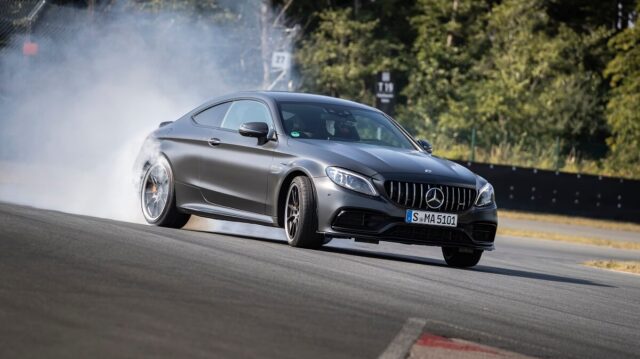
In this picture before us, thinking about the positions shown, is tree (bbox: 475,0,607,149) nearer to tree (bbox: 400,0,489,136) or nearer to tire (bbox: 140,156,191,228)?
tree (bbox: 400,0,489,136)

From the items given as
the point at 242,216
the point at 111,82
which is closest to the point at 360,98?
the point at 111,82

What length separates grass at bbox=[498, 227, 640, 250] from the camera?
24.6m

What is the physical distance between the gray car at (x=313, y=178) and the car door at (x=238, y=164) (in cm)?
1

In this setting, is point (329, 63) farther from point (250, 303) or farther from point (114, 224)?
point (250, 303)

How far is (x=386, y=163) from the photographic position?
1178 cm

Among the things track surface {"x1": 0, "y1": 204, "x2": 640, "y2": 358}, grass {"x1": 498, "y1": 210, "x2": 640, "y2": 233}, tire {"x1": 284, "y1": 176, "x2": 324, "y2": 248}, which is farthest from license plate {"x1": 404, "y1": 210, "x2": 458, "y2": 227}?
grass {"x1": 498, "y1": 210, "x2": 640, "y2": 233}

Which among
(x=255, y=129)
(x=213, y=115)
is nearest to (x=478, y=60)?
(x=213, y=115)

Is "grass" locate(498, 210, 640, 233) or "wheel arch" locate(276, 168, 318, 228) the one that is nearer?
"wheel arch" locate(276, 168, 318, 228)

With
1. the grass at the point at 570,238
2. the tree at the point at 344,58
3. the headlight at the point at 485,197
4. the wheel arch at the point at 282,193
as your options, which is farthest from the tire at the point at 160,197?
the tree at the point at 344,58

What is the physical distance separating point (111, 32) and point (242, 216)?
25.7 meters

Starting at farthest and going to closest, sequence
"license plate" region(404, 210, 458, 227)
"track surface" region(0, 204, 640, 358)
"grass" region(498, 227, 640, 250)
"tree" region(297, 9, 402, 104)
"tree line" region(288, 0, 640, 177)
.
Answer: "tree" region(297, 9, 402, 104) → "tree line" region(288, 0, 640, 177) → "grass" region(498, 227, 640, 250) → "license plate" region(404, 210, 458, 227) → "track surface" region(0, 204, 640, 358)

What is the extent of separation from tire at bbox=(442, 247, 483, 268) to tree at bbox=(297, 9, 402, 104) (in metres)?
40.5

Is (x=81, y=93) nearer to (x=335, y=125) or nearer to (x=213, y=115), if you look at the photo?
(x=213, y=115)

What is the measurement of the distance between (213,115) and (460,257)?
2915 mm
